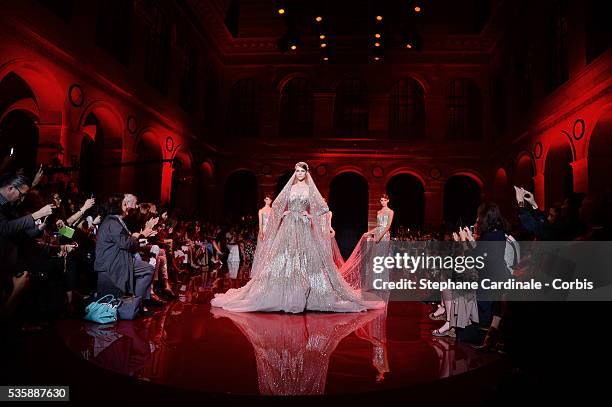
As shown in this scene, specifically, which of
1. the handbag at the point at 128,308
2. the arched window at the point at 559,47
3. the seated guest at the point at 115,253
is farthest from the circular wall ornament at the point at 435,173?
the handbag at the point at 128,308

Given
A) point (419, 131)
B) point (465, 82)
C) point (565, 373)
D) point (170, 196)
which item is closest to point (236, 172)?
point (170, 196)

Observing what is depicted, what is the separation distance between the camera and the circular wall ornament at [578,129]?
952cm

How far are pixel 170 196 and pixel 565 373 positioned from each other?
13346 mm

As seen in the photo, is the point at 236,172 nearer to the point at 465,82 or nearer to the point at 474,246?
the point at 465,82

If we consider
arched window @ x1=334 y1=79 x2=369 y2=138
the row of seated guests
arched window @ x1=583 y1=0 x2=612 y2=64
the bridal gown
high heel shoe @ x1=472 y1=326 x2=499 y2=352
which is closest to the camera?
the row of seated guests

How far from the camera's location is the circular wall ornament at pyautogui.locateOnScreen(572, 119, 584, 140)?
9.52m

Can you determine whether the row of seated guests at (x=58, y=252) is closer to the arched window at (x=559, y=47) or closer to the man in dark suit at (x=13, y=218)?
the man in dark suit at (x=13, y=218)

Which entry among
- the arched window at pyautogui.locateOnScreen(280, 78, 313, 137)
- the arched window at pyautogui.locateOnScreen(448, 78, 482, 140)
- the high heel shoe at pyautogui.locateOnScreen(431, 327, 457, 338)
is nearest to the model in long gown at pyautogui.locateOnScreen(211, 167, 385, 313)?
the high heel shoe at pyautogui.locateOnScreen(431, 327, 457, 338)

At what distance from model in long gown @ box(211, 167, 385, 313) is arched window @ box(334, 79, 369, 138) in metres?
13.3

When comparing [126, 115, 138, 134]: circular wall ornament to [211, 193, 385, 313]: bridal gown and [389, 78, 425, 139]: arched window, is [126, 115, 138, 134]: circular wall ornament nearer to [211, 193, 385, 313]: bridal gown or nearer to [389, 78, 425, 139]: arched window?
[211, 193, 385, 313]: bridal gown

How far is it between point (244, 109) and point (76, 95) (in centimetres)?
1046

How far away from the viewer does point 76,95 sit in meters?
9.18

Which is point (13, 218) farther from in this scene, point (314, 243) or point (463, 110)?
point (463, 110)

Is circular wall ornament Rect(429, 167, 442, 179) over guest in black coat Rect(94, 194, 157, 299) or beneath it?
over
